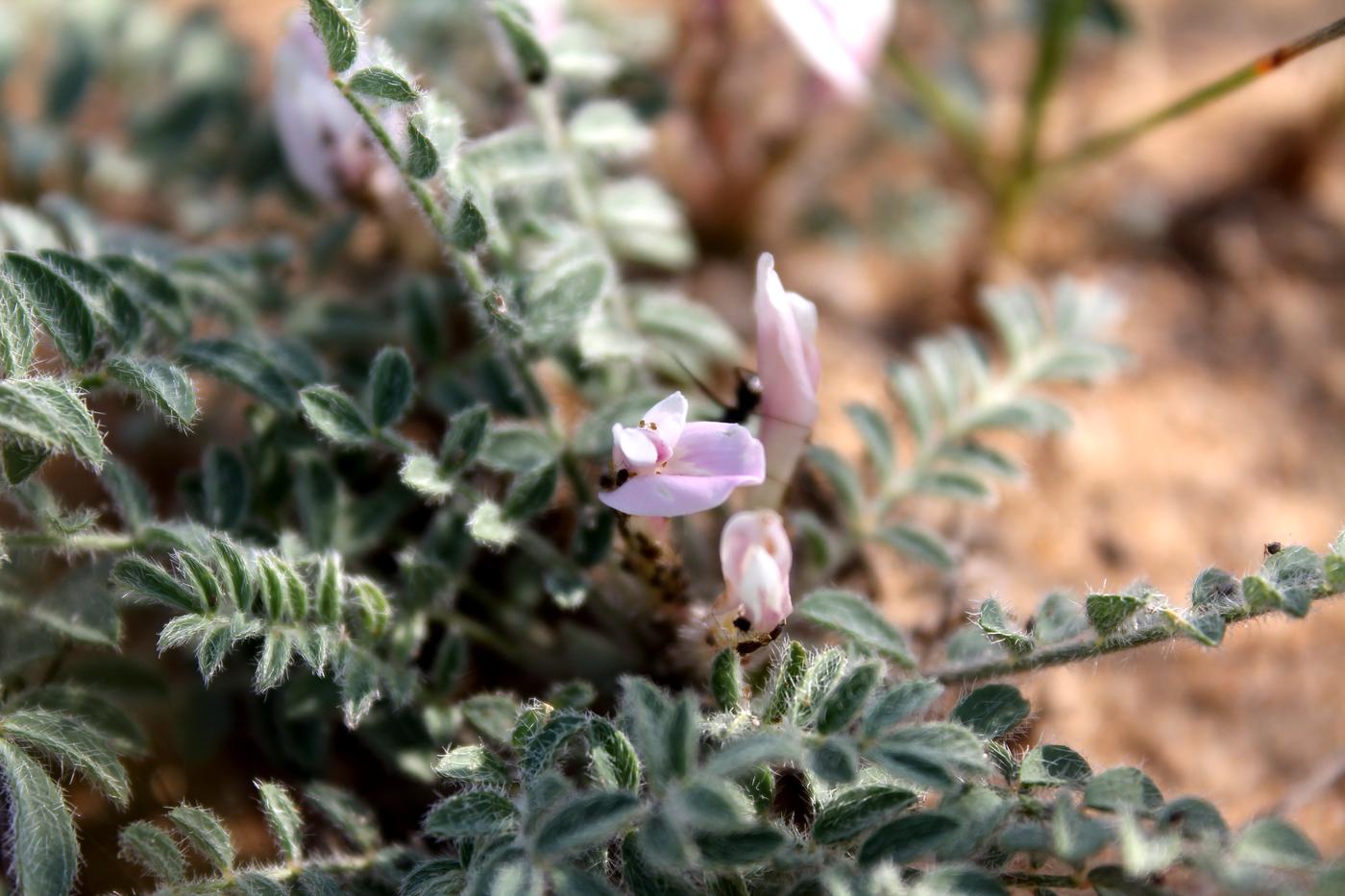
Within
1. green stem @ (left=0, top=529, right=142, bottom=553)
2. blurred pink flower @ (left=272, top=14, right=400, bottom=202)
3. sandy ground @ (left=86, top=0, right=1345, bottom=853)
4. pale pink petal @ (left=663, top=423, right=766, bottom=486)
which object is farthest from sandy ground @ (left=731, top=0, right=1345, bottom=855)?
green stem @ (left=0, top=529, right=142, bottom=553)

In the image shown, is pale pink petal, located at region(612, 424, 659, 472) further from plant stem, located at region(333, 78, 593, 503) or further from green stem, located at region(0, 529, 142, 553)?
green stem, located at region(0, 529, 142, 553)

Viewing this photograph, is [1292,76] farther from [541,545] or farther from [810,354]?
[541,545]

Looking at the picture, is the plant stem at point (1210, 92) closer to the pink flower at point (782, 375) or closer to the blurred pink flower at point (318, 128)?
the pink flower at point (782, 375)

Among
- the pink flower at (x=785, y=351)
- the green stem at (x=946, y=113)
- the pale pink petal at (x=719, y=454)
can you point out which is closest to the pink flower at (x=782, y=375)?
the pink flower at (x=785, y=351)

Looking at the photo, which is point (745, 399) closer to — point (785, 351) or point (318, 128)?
point (785, 351)

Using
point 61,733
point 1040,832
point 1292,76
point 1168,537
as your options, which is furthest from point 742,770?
point 1292,76
